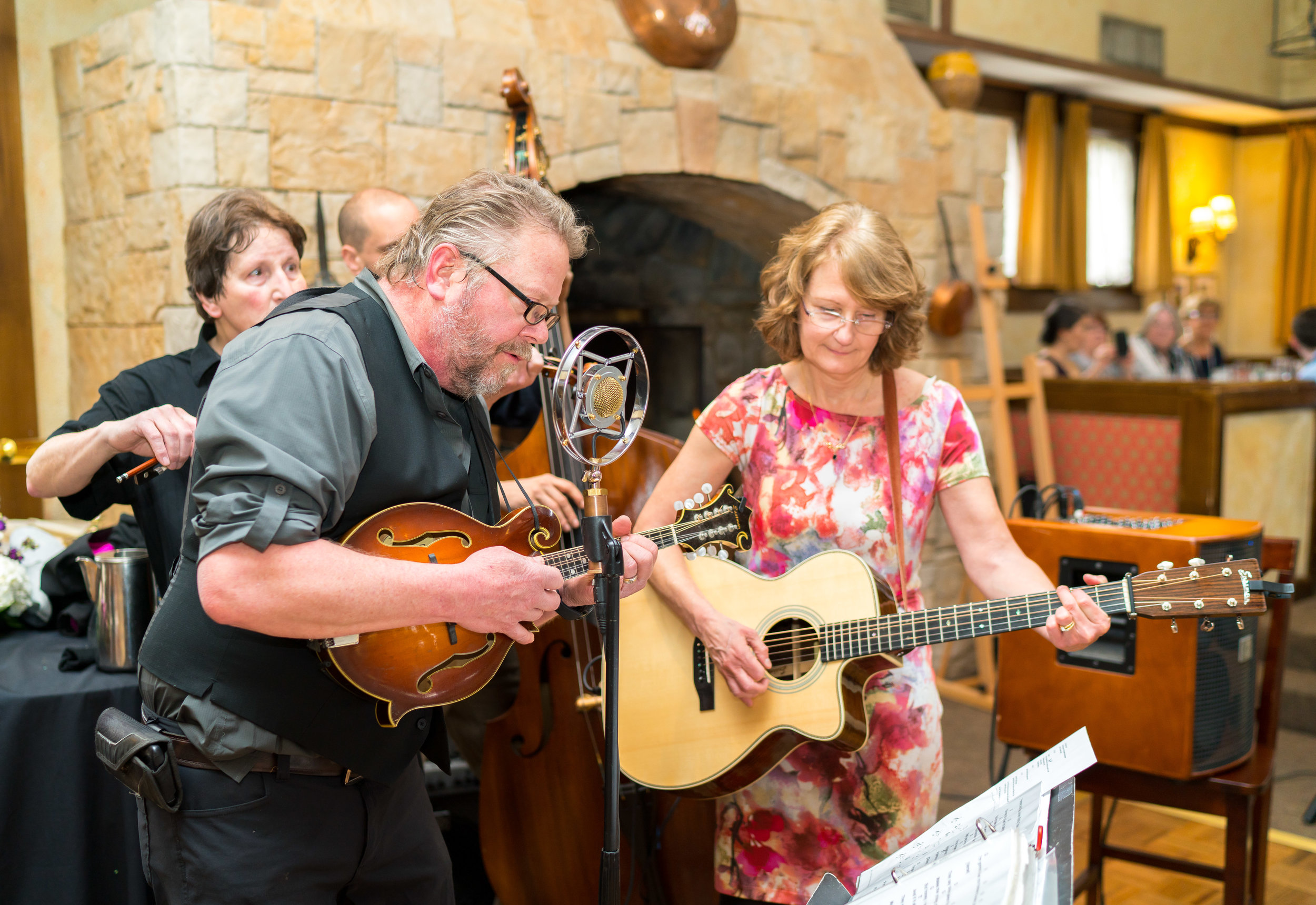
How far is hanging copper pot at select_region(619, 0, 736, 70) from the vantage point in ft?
11.6

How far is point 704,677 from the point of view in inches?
72.4

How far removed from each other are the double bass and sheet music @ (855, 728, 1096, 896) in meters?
1.13

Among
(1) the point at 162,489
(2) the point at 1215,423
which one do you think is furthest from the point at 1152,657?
(2) the point at 1215,423

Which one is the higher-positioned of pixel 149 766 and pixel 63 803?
pixel 149 766

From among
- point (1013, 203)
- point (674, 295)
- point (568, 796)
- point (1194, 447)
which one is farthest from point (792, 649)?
point (1013, 203)

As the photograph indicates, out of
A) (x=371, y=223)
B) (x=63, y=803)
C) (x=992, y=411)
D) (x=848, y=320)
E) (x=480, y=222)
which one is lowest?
(x=63, y=803)

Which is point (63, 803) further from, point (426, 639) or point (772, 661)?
point (772, 661)

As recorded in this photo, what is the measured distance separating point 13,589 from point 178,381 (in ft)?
2.05

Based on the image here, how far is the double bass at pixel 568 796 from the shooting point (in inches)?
86.6

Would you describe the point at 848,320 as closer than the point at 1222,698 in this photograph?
Yes

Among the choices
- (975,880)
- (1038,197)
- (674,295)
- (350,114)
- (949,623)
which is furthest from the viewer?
(1038,197)

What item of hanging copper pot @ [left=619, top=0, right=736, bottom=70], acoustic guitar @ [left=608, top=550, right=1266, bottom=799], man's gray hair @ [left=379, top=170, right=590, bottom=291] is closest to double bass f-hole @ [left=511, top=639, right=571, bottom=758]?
acoustic guitar @ [left=608, top=550, right=1266, bottom=799]

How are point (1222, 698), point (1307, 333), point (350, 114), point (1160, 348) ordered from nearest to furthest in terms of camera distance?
point (1222, 698) < point (350, 114) < point (1307, 333) < point (1160, 348)

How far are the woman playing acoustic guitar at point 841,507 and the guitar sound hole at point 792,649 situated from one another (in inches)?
2.2
